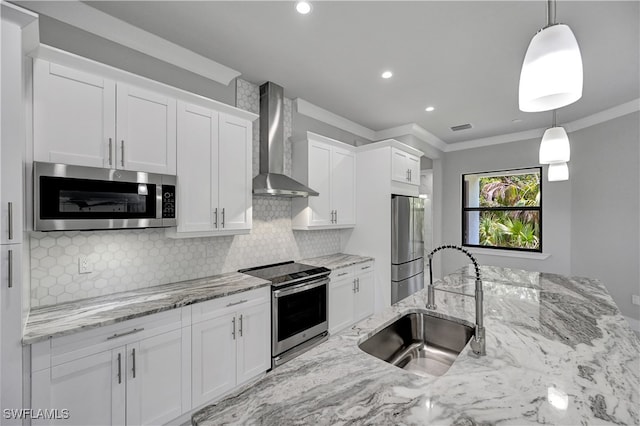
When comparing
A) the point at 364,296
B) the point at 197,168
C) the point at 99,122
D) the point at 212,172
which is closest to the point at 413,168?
the point at 364,296

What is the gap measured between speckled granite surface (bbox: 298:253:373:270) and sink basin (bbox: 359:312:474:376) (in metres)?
1.55

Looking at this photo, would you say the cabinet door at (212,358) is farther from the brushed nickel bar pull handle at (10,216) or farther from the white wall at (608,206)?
the white wall at (608,206)

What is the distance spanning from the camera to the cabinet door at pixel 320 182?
3309 mm

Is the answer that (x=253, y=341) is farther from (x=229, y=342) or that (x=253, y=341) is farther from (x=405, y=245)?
(x=405, y=245)

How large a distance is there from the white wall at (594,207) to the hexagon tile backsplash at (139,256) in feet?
14.2

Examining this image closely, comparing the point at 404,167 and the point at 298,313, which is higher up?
the point at 404,167

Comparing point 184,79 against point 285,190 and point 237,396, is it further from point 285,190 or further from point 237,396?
point 237,396

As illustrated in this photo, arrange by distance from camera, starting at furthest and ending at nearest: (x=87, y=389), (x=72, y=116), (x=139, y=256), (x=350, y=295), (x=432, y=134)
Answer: (x=432, y=134)
(x=350, y=295)
(x=139, y=256)
(x=72, y=116)
(x=87, y=389)

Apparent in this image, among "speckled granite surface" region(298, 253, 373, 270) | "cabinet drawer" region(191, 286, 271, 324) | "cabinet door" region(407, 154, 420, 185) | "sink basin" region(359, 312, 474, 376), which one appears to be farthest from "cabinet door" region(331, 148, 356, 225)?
"sink basin" region(359, 312, 474, 376)

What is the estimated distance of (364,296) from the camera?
11.8ft

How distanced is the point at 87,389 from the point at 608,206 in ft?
19.3

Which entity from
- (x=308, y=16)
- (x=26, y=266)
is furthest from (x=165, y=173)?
(x=308, y=16)

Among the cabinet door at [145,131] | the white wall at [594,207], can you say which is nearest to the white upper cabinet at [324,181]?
the cabinet door at [145,131]

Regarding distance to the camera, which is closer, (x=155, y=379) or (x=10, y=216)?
(x=10, y=216)
